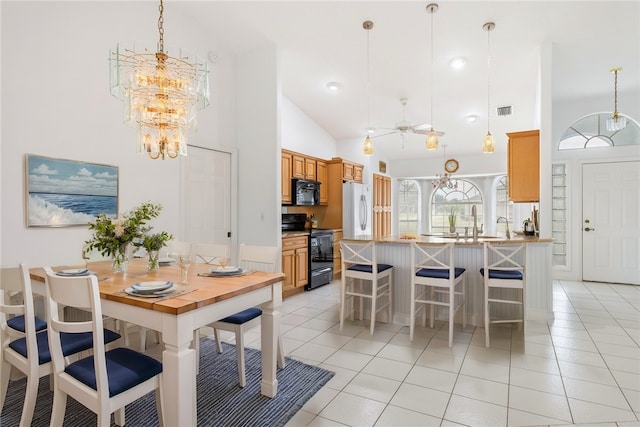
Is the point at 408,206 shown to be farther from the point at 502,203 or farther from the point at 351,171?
the point at 351,171

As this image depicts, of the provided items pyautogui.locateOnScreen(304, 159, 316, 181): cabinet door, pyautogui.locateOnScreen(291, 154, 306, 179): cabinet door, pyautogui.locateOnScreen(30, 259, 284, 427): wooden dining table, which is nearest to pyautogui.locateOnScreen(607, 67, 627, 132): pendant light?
pyautogui.locateOnScreen(304, 159, 316, 181): cabinet door

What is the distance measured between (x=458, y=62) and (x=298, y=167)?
273 centimetres

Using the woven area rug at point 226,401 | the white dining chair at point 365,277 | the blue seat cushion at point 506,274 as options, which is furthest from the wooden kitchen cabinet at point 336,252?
the woven area rug at point 226,401

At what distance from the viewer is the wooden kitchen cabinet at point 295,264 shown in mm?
5000

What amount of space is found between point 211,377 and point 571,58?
5.43 m

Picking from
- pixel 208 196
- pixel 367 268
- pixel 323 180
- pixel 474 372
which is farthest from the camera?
pixel 323 180

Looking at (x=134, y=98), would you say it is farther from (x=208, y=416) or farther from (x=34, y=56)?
(x=208, y=416)

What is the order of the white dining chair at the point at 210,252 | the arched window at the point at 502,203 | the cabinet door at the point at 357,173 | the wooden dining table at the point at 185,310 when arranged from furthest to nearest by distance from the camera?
the arched window at the point at 502,203 < the cabinet door at the point at 357,173 < the white dining chair at the point at 210,252 < the wooden dining table at the point at 185,310

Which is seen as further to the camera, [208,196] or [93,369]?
[208,196]

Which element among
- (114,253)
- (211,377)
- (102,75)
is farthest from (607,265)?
(102,75)

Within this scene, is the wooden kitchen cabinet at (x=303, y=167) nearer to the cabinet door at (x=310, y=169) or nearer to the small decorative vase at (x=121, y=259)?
the cabinet door at (x=310, y=169)

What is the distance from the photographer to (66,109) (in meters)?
3.14

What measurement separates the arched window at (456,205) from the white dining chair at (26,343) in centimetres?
865

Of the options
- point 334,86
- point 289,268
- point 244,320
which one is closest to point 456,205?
point 334,86
